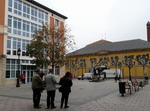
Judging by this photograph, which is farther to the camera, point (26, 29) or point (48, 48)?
point (26, 29)

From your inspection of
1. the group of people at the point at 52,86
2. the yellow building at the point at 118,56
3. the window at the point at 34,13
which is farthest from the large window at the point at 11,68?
the group of people at the point at 52,86

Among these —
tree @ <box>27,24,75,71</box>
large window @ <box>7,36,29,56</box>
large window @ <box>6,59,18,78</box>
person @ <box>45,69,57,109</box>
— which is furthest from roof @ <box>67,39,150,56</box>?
person @ <box>45,69,57,109</box>

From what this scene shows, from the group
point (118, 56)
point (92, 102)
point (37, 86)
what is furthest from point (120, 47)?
point (37, 86)

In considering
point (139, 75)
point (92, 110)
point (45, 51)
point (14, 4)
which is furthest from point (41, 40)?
point (139, 75)

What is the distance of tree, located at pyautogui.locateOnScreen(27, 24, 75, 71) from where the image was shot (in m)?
22.5

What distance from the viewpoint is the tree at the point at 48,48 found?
22.5 metres

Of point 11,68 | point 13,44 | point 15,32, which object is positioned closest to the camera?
point 11,68

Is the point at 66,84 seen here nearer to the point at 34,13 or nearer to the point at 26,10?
the point at 26,10

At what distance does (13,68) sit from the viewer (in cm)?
2975

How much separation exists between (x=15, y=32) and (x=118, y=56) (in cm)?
3559

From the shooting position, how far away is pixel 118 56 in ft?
187

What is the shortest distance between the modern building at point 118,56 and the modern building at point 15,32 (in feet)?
56.3

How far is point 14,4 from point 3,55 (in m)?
9.21

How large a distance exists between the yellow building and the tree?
79.6 ft
